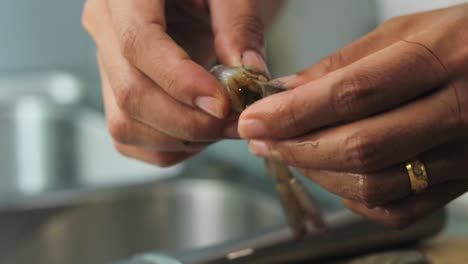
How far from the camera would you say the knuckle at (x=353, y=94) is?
49 centimetres

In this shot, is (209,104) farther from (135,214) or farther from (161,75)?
(135,214)

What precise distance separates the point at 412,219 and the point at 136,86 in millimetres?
296

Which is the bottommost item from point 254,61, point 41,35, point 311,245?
point 311,245

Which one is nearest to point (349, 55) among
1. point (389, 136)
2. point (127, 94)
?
point (389, 136)

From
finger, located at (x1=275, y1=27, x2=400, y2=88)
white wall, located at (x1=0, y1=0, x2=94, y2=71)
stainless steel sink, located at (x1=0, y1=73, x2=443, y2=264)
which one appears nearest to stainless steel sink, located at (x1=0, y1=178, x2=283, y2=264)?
stainless steel sink, located at (x1=0, y1=73, x2=443, y2=264)

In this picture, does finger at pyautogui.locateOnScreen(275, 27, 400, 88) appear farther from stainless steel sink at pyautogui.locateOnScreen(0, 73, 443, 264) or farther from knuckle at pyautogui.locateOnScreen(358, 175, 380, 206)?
stainless steel sink at pyautogui.locateOnScreen(0, 73, 443, 264)

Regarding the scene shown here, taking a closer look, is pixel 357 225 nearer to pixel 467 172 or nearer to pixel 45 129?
pixel 467 172

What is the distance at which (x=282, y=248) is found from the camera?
0.72 m

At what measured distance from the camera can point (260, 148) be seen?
0.60 metres

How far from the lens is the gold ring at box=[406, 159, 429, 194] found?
0.54 metres

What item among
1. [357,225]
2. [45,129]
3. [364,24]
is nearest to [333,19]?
[364,24]

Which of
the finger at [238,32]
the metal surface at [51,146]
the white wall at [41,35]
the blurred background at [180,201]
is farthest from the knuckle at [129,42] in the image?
the white wall at [41,35]

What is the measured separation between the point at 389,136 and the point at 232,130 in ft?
0.57

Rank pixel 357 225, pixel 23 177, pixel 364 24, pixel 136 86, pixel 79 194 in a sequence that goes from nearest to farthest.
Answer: pixel 136 86, pixel 357 225, pixel 364 24, pixel 79 194, pixel 23 177
